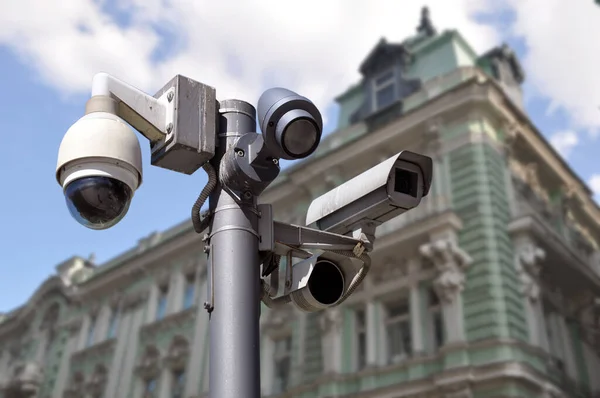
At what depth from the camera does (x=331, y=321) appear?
54.7ft

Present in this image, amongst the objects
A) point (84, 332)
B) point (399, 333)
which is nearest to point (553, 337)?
point (399, 333)

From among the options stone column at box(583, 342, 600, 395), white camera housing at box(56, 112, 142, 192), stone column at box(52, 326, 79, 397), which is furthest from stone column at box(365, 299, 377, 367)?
stone column at box(52, 326, 79, 397)

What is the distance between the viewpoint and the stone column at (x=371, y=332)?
15.7 m

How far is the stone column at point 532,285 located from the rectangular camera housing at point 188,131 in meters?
12.5

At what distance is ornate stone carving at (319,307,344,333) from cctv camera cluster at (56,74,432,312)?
13.3 metres

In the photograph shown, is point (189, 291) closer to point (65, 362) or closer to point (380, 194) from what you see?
point (65, 362)

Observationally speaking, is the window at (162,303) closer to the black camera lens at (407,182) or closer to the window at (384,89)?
the window at (384,89)

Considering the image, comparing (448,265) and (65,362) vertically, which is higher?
(65,362)

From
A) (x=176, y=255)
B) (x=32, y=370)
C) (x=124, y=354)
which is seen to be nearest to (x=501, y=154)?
(x=176, y=255)

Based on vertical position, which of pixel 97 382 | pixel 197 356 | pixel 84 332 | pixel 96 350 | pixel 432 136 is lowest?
pixel 197 356

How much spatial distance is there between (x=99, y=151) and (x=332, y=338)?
14.0 metres

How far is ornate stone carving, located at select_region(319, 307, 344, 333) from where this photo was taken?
1670cm

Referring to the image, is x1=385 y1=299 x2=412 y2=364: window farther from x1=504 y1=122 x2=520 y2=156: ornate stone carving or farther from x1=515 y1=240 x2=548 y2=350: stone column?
x1=504 y1=122 x2=520 y2=156: ornate stone carving

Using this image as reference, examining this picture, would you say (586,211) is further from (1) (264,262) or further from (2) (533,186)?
(1) (264,262)
